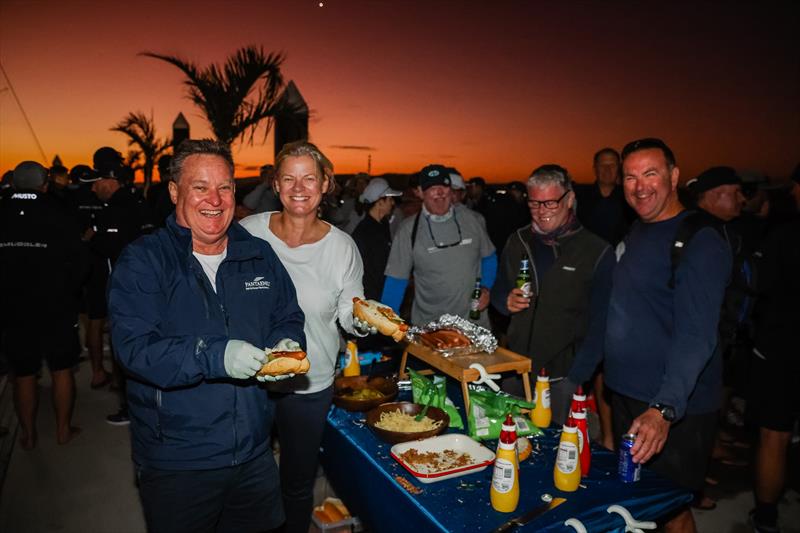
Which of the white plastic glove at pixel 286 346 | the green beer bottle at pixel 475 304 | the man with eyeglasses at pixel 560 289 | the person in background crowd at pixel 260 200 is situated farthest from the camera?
the person in background crowd at pixel 260 200

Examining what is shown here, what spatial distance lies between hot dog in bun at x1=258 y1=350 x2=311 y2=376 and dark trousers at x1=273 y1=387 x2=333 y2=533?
36.2 inches

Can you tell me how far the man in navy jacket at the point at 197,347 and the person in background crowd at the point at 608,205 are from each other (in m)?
4.37

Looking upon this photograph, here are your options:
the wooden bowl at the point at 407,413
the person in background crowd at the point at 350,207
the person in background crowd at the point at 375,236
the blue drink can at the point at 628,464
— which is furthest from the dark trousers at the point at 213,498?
the person in background crowd at the point at 350,207

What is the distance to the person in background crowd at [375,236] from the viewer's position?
6035 mm

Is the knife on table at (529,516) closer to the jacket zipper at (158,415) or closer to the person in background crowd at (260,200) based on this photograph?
the jacket zipper at (158,415)

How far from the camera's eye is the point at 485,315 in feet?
15.1

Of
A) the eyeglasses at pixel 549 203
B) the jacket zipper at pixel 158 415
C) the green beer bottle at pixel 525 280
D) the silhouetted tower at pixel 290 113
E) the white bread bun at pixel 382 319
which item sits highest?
the silhouetted tower at pixel 290 113

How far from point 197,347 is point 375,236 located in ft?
13.9

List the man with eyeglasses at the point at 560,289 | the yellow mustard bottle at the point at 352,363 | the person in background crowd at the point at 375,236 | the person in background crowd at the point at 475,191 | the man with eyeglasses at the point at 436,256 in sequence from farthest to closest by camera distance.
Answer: the person in background crowd at the point at 475,191, the person in background crowd at the point at 375,236, the man with eyeglasses at the point at 436,256, the yellow mustard bottle at the point at 352,363, the man with eyeglasses at the point at 560,289

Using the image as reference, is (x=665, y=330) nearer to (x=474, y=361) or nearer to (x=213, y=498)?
(x=474, y=361)

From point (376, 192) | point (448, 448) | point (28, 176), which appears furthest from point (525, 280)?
point (28, 176)

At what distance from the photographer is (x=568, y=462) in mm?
2453

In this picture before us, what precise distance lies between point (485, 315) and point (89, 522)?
3.58 m

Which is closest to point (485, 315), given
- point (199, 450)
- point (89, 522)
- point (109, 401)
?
point (199, 450)
